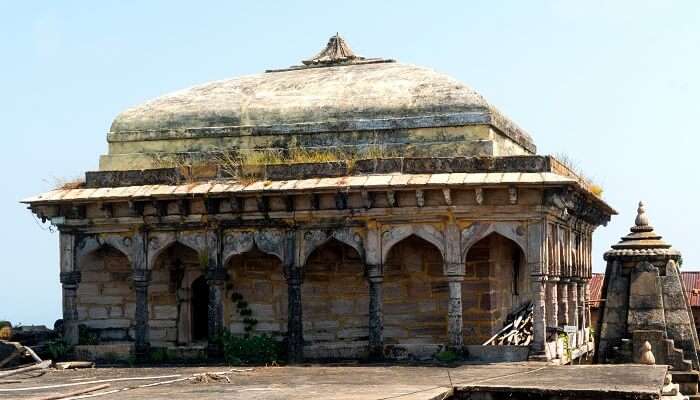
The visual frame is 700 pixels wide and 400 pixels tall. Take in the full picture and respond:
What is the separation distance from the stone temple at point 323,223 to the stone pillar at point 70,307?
1.3 inches

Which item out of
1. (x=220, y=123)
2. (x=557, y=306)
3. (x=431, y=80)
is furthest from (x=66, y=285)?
(x=557, y=306)

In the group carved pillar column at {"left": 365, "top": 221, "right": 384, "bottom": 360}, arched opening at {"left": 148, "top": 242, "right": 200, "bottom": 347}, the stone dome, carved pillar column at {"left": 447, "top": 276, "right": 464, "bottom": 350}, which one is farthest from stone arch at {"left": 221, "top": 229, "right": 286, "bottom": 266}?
carved pillar column at {"left": 447, "top": 276, "right": 464, "bottom": 350}

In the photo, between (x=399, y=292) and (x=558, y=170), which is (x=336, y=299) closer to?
(x=399, y=292)

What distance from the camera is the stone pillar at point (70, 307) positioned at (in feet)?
66.0

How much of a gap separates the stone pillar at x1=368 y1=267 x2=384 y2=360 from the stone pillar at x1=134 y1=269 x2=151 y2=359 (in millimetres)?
3903

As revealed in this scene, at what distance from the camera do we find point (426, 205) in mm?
18422

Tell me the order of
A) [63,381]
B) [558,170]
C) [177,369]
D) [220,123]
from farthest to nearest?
[220,123]
[558,170]
[177,369]
[63,381]

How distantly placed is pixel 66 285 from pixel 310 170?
4721 mm

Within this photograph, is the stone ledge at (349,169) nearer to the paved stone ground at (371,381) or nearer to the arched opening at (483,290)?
the arched opening at (483,290)

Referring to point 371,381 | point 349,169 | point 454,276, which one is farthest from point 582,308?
point 371,381

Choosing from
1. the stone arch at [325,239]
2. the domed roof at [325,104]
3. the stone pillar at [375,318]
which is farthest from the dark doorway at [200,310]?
the stone pillar at [375,318]

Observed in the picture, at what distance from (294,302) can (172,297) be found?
2.71 m

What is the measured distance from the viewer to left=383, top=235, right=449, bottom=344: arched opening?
63.6 feet

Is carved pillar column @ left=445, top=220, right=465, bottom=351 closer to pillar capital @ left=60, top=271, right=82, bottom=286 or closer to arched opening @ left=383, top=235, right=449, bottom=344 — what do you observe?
arched opening @ left=383, top=235, right=449, bottom=344
